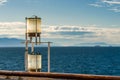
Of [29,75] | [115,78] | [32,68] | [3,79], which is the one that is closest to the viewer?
[115,78]

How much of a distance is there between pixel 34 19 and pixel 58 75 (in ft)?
15.0

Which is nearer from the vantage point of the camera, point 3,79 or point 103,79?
point 103,79

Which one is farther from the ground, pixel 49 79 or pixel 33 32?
pixel 33 32

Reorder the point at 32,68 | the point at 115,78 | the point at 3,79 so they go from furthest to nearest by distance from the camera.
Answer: the point at 32,68
the point at 3,79
the point at 115,78

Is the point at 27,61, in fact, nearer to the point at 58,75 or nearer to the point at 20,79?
the point at 20,79

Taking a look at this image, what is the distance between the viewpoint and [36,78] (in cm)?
786

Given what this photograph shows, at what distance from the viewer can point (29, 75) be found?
746cm

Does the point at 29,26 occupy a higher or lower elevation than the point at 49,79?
higher

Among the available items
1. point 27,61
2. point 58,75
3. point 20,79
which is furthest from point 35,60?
point 58,75

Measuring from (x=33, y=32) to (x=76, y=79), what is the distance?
4380 mm

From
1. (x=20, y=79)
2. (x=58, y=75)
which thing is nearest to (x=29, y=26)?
(x=20, y=79)

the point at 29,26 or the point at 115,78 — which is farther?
the point at 29,26

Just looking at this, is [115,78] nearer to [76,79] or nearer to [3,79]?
[76,79]

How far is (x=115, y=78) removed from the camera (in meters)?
6.81
